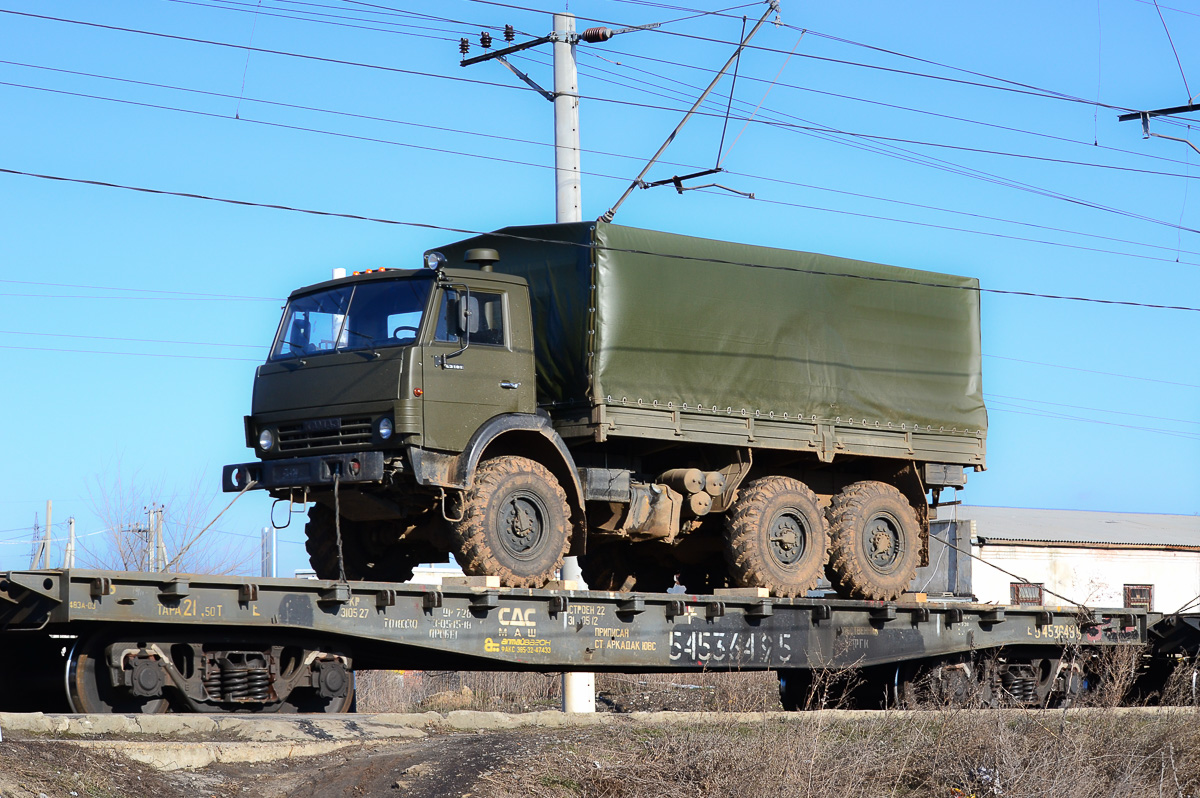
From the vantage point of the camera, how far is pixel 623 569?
55.1ft

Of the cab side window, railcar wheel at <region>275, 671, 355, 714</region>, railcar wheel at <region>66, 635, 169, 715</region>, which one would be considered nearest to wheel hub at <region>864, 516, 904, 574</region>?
the cab side window

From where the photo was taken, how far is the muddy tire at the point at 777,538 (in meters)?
14.6

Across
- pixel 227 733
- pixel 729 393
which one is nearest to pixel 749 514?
pixel 729 393

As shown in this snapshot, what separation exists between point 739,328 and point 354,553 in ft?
14.7

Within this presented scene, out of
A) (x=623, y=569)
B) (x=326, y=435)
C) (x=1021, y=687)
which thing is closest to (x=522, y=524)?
(x=326, y=435)

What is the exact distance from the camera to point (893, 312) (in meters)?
15.8

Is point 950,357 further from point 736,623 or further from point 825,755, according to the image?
point 825,755

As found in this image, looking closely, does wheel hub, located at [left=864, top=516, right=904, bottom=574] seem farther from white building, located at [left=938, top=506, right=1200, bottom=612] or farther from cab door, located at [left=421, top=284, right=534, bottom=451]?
white building, located at [left=938, top=506, right=1200, bottom=612]

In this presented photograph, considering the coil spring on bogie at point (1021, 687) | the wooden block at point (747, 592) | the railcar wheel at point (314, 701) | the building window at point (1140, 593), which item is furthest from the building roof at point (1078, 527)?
the railcar wheel at point (314, 701)

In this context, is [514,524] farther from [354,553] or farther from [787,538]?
[787,538]

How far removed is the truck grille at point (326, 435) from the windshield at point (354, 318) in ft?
2.31

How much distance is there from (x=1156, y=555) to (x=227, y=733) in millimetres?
37680

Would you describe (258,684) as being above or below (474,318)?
below

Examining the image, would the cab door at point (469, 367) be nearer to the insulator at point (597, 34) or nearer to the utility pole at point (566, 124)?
the utility pole at point (566, 124)
